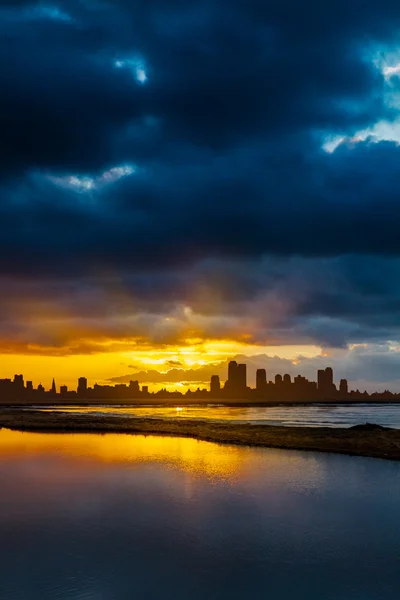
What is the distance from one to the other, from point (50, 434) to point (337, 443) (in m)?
35.3

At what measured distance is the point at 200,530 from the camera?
20.5 m

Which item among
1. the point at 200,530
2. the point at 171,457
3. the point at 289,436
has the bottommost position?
the point at 289,436

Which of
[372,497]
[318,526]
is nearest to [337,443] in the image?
[372,497]

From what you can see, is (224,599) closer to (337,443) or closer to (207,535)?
(207,535)

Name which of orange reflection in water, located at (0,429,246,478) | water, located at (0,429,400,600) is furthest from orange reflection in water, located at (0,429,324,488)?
water, located at (0,429,400,600)

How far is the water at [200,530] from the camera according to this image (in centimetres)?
1482

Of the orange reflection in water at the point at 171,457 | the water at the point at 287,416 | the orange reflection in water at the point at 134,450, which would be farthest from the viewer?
the water at the point at 287,416

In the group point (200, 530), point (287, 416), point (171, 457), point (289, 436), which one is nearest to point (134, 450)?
point (171, 457)

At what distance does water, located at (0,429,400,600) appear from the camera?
14.8 metres

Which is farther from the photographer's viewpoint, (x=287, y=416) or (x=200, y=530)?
(x=287, y=416)

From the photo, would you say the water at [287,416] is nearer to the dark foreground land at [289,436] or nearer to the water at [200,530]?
the dark foreground land at [289,436]

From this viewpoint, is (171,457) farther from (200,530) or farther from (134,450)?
(200,530)

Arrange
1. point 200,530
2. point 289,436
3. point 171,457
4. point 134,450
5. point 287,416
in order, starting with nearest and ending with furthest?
point 200,530
point 171,457
point 134,450
point 289,436
point 287,416

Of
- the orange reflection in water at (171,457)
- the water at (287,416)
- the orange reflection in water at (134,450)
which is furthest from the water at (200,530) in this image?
the water at (287,416)
